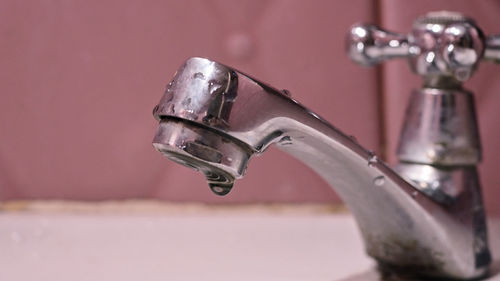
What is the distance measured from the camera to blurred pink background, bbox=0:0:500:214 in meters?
0.50

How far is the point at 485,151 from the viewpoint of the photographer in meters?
0.51

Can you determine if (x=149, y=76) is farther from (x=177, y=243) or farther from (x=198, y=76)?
(x=198, y=76)

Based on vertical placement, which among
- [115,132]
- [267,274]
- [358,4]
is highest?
[358,4]

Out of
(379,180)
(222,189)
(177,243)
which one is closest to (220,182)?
(222,189)

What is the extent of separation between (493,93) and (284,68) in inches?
6.3

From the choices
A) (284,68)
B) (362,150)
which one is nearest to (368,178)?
(362,150)

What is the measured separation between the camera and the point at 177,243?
1.57 ft

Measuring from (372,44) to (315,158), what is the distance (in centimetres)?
10

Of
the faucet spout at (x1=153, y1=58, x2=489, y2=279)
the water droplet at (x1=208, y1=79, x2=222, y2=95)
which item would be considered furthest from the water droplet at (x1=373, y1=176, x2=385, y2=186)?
the water droplet at (x1=208, y1=79, x2=222, y2=95)

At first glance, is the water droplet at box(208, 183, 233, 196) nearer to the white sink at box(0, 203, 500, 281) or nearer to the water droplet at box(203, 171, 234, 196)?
the water droplet at box(203, 171, 234, 196)

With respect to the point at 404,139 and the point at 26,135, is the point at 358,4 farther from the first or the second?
the point at 26,135

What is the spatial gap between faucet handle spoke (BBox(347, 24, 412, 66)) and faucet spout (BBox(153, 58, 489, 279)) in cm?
8

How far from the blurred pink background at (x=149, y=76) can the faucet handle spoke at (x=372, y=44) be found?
0.12 meters

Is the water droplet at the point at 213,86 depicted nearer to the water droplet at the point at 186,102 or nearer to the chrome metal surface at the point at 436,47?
the water droplet at the point at 186,102
